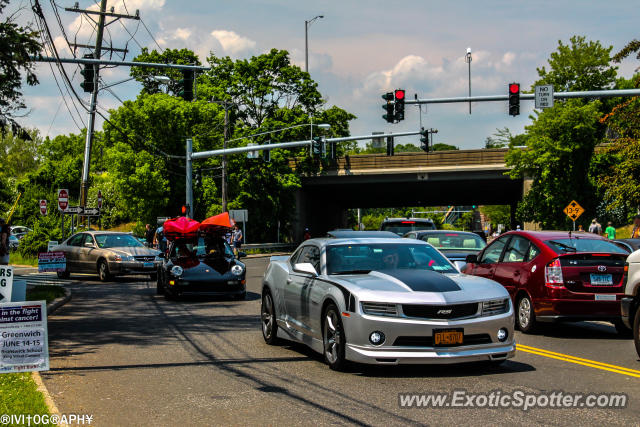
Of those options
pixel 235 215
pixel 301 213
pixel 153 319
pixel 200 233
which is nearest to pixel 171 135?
pixel 235 215

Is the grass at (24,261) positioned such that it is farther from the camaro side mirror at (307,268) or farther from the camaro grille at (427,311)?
the camaro grille at (427,311)

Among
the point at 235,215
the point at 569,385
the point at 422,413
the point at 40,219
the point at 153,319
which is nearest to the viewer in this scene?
the point at 422,413

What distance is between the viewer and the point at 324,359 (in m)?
9.72

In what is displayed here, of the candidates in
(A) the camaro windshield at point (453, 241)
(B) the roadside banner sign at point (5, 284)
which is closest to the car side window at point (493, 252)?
(A) the camaro windshield at point (453, 241)

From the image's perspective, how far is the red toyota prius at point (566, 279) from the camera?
39.0 ft

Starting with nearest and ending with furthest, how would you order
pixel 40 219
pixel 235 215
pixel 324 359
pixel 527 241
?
pixel 324 359 < pixel 527 241 < pixel 40 219 < pixel 235 215

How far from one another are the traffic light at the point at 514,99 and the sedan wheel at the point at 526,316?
11871 millimetres

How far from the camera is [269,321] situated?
37.2 feet

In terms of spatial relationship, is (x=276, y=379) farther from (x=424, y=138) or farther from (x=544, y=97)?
(x=424, y=138)

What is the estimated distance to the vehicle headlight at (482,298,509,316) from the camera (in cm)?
873

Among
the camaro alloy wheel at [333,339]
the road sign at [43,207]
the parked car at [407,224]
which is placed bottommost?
the camaro alloy wheel at [333,339]

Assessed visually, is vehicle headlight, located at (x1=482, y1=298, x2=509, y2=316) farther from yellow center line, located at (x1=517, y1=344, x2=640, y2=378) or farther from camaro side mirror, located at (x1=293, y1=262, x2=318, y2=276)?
camaro side mirror, located at (x1=293, y1=262, x2=318, y2=276)

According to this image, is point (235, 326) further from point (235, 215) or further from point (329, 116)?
point (329, 116)

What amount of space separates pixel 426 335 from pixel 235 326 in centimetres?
594
